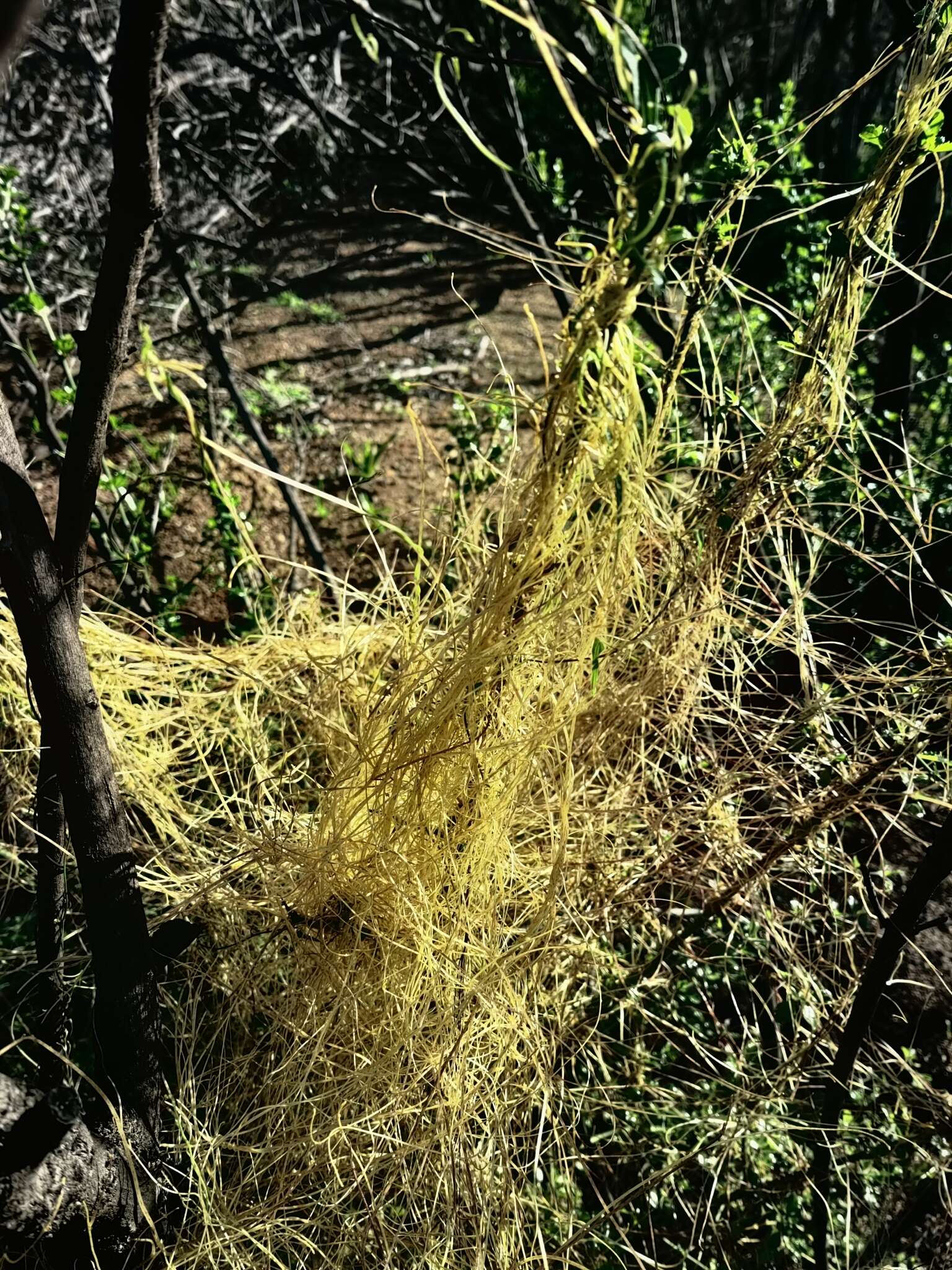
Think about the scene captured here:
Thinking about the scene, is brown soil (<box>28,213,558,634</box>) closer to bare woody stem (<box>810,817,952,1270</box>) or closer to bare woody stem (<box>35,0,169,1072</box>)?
bare woody stem (<box>35,0,169,1072</box>)

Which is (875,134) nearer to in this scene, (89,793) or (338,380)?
(89,793)

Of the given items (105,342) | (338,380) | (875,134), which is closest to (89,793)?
(105,342)

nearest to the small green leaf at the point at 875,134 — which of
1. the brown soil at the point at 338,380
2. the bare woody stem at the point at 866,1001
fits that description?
the bare woody stem at the point at 866,1001

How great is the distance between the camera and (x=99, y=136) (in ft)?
11.7

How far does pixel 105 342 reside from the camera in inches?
49.8

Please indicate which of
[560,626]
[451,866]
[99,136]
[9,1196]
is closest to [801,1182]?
[451,866]

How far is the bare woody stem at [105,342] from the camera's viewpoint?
1.08m

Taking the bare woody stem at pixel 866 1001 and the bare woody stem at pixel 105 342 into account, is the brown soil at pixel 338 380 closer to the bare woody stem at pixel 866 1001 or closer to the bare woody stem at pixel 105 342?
the bare woody stem at pixel 105 342

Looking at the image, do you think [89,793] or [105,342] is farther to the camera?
[89,793]

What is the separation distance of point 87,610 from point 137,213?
123cm

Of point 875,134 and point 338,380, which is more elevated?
point 338,380

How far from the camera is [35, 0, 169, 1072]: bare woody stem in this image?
1.08 meters

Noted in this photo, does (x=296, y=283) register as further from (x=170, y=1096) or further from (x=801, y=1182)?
(x=801, y=1182)

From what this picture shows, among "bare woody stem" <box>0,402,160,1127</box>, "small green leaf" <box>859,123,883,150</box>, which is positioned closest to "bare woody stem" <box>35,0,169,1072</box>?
"bare woody stem" <box>0,402,160,1127</box>
